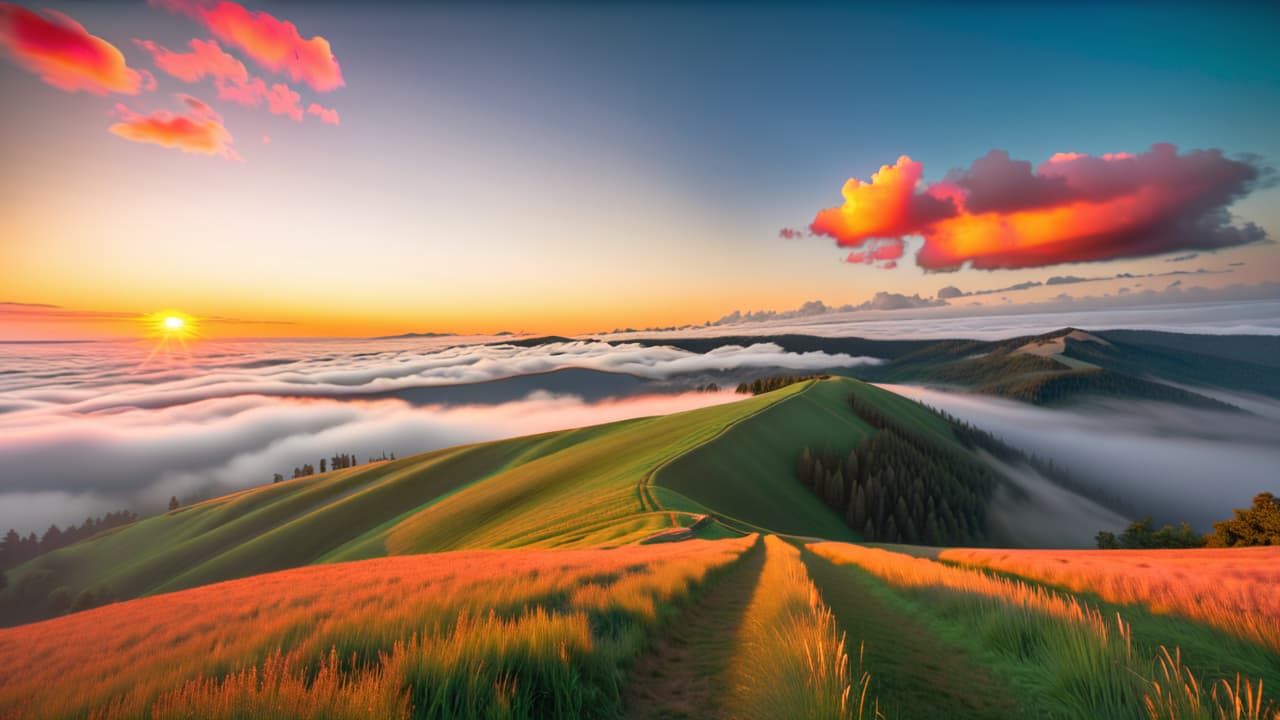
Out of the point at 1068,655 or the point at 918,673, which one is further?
the point at 918,673

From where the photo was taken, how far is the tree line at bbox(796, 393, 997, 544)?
70438 millimetres

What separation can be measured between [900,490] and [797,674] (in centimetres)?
9234

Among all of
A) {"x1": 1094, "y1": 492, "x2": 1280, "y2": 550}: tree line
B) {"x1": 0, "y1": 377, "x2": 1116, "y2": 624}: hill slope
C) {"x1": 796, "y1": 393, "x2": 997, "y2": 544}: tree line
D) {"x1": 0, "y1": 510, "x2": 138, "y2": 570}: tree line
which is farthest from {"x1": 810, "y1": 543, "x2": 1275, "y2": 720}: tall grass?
{"x1": 0, "y1": 510, "x2": 138, "y2": 570}: tree line

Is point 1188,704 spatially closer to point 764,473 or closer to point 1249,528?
point 1249,528

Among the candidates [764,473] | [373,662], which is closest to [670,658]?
[373,662]

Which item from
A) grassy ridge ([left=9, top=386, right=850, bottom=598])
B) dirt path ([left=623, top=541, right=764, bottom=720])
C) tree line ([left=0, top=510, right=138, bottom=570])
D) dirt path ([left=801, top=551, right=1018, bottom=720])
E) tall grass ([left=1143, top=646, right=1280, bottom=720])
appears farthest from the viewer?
tree line ([left=0, top=510, right=138, bottom=570])

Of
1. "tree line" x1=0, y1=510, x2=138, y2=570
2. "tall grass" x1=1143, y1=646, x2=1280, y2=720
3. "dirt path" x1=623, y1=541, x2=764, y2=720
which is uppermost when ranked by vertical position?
"tall grass" x1=1143, y1=646, x2=1280, y2=720

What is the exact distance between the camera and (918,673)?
4.86m

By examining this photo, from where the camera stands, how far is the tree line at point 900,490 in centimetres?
7044

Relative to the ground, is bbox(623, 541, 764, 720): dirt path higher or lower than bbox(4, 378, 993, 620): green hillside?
higher

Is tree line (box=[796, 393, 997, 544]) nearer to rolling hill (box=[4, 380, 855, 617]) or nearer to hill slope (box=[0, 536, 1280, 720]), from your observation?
rolling hill (box=[4, 380, 855, 617])

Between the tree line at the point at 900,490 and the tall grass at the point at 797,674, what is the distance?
71.6 m

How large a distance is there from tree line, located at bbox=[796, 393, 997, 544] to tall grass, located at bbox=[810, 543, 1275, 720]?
69.9 meters

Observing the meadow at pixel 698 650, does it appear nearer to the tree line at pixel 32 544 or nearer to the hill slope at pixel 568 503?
the hill slope at pixel 568 503
